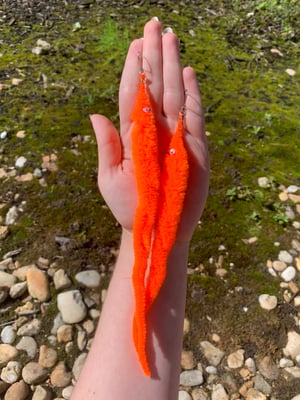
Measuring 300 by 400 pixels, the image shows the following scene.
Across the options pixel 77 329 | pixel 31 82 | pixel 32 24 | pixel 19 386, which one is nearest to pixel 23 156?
pixel 31 82

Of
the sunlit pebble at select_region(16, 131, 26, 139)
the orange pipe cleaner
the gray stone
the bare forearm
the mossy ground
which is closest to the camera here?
the bare forearm

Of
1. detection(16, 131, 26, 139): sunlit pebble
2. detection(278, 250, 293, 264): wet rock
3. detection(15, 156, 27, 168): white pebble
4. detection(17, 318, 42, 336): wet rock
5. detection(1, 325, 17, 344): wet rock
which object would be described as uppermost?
detection(16, 131, 26, 139): sunlit pebble

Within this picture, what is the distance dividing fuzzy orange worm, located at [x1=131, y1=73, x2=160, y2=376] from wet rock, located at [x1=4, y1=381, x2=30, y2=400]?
3.00ft

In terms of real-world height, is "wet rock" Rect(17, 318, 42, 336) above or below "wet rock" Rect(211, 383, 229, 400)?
above

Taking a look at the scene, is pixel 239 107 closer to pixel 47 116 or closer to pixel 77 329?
pixel 47 116

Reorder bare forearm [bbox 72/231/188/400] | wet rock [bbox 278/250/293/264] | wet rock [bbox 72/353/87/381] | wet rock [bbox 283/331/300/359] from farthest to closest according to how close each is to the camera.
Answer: wet rock [bbox 278/250/293/264], wet rock [bbox 283/331/300/359], wet rock [bbox 72/353/87/381], bare forearm [bbox 72/231/188/400]

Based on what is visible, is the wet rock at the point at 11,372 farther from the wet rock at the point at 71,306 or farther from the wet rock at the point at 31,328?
the wet rock at the point at 71,306

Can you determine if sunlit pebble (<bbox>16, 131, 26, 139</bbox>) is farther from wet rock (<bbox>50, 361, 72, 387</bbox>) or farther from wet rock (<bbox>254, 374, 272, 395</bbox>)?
wet rock (<bbox>254, 374, 272, 395</bbox>)

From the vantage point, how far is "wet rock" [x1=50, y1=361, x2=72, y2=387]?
99.9 inches

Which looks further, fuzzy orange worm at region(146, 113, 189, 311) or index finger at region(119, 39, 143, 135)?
index finger at region(119, 39, 143, 135)

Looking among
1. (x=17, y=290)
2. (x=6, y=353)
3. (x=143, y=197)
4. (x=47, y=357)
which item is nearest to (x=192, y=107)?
(x=143, y=197)

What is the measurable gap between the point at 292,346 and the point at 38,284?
169 centimetres

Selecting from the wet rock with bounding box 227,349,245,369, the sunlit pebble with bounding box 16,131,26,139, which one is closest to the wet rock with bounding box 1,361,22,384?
the wet rock with bounding box 227,349,245,369

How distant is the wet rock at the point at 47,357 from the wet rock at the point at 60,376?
0.15 feet
